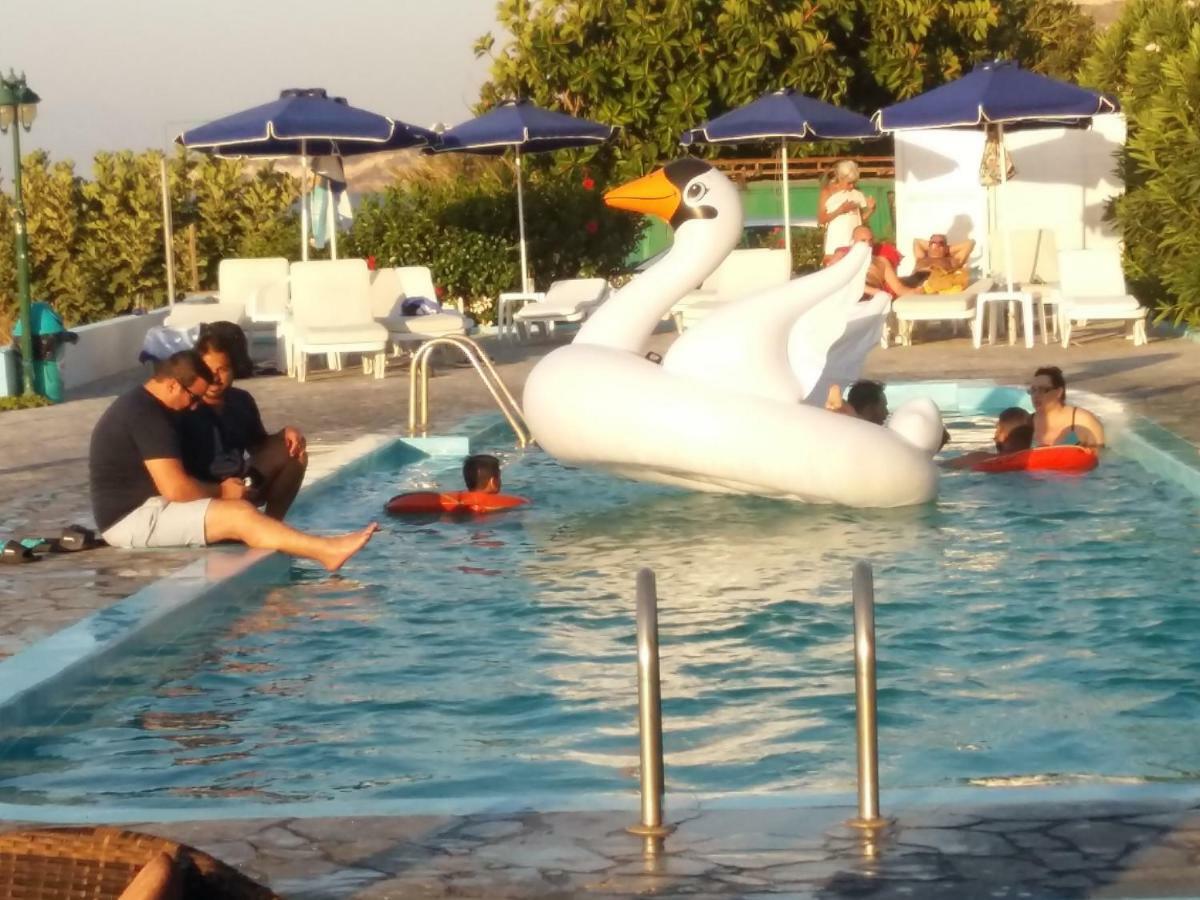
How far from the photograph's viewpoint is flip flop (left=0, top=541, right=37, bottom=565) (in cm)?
935

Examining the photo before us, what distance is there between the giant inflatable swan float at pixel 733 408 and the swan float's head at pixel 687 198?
9.4 inches

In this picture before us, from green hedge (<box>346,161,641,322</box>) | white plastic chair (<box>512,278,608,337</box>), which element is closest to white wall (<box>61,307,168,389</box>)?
green hedge (<box>346,161,641,322</box>)

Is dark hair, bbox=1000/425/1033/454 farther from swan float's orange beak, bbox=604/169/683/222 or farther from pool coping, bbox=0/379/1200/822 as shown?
swan float's orange beak, bbox=604/169/683/222

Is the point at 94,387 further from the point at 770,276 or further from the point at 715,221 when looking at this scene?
the point at 715,221

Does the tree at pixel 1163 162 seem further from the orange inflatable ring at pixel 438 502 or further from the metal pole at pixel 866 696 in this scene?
the metal pole at pixel 866 696

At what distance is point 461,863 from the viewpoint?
470 centimetres

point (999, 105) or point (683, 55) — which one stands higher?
point (683, 55)

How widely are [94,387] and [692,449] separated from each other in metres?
10.4

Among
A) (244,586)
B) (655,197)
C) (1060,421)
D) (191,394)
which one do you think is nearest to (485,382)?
(655,197)

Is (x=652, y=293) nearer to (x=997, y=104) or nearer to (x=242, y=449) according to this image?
(x=242, y=449)

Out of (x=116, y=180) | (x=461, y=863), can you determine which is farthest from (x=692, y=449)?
(x=116, y=180)

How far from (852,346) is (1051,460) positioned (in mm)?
1626

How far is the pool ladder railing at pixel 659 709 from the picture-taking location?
4.79 metres

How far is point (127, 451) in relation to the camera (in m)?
9.26
